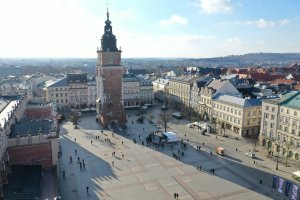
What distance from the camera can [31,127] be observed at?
44.5 metres

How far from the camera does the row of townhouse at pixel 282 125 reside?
59.4 meters

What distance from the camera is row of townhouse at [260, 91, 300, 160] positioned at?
2338 inches

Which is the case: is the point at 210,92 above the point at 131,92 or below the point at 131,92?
above

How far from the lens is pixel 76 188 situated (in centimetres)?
4634

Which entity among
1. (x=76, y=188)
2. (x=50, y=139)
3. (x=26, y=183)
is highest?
(x=50, y=139)

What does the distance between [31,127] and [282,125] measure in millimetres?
50630

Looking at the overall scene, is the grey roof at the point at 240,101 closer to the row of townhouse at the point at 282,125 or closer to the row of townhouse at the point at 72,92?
the row of townhouse at the point at 282,125

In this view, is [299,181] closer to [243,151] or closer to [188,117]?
[243,151]

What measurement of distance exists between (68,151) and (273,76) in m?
125

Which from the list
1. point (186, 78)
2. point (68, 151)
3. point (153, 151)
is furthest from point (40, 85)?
point (153, 151)

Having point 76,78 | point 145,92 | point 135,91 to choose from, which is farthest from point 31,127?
point 145,92

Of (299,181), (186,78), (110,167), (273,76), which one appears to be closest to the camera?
(299,181)

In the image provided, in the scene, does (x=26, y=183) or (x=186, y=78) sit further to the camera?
(x=186, y=78)

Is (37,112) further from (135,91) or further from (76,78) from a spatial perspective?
(135,91)
